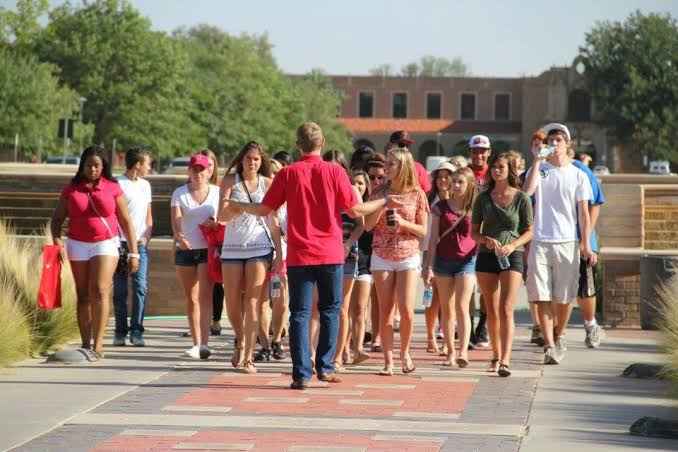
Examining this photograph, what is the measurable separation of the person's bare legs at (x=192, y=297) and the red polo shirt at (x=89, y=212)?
0.88 meters

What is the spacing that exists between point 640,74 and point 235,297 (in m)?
74.3

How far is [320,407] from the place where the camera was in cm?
1100

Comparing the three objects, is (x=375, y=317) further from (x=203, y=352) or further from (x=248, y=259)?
(x=248, y=259)

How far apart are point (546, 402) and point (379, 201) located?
2.09 metres

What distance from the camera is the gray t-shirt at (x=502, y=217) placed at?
13.4 m

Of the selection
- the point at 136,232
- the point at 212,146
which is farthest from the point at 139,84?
the point at 136,232

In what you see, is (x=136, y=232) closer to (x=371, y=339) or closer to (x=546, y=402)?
(x=371, y=339)

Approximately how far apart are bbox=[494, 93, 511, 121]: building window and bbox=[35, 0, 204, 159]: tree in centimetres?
5765

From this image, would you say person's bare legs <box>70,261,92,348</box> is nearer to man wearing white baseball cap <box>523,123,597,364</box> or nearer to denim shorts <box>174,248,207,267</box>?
denim shorts <box>174,248,207,267</box>

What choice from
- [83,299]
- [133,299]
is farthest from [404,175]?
[133,299]

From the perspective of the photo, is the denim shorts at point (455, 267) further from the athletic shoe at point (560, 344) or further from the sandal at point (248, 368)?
the sandal at point (248, 368)

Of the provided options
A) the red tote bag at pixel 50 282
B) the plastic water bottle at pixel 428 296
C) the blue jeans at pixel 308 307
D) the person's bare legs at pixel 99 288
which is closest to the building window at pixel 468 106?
the plastic water bottle at pixel 428 296

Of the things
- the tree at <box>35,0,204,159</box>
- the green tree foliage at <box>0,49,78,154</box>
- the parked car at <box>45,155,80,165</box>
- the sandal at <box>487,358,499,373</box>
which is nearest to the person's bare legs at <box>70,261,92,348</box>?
the sandal at <box>487,358,499,373</box>

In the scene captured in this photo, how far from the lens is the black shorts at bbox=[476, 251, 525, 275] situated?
13359 mm
